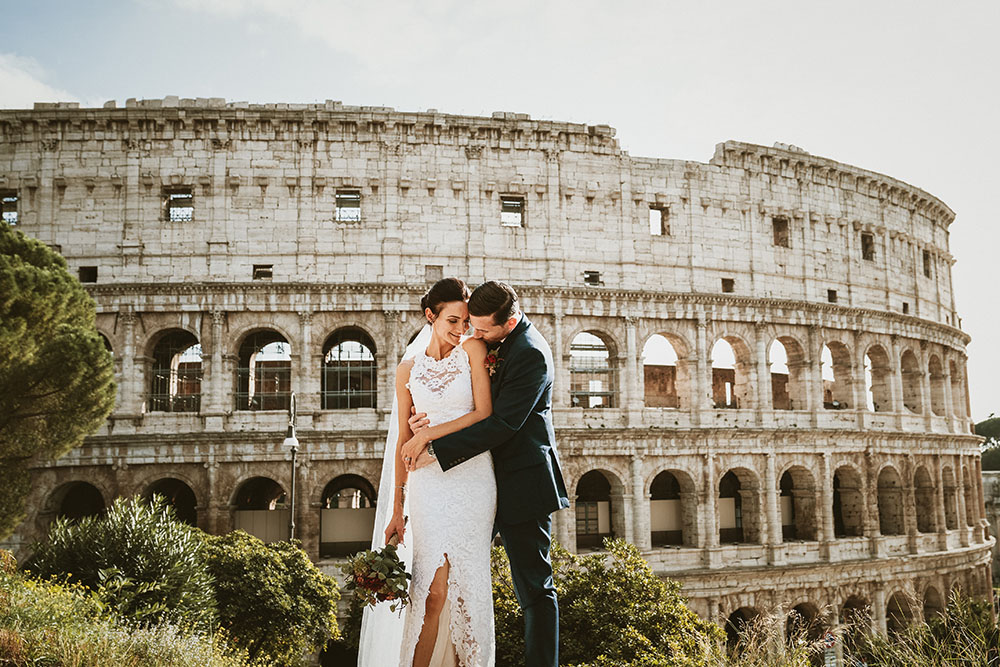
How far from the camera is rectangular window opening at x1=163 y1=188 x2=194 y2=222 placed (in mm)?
20500

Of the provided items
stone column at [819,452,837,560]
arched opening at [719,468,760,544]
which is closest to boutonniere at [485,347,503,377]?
arched opening at [719,468,760,544]

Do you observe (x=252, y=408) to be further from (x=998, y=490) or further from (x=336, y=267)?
(x=998, y=490)

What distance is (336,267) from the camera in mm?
20391

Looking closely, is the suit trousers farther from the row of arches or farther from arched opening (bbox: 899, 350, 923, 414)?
arched opening (bbox: 899, 350, 923, 414)

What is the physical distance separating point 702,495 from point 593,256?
763 cm

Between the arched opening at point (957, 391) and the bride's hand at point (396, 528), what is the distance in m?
30.1

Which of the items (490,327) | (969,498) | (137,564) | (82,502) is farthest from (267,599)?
(969,498)

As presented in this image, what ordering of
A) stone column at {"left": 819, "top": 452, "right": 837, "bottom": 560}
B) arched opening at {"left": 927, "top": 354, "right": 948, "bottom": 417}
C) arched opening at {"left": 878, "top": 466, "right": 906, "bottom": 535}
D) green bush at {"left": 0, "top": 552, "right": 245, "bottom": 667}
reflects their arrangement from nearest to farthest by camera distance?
1. green bush at {"left": 0, "top": 552, "right": 245, "bottom": 667}
2. stone column at {"left": 819, "top": 452, "right": 837, "bottom": 560}
3. arched opening at {"left": 878, "top": 466, "right": 906, "bottom": 535}
4. arched opening at {"left": 927, "top": 354, "right": 948, "bottom": 417}

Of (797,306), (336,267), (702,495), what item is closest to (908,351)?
(797,306)

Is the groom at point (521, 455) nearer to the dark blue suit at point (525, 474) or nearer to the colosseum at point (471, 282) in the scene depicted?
the dark blue suit at point (525, 474)

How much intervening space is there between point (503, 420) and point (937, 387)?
28.7 m

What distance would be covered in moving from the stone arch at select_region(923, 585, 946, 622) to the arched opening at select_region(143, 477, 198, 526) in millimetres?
23607

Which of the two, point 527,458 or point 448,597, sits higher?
point 527,458

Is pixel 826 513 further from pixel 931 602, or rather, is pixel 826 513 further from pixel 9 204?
pixel 9 204
